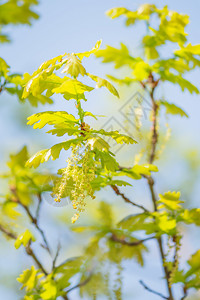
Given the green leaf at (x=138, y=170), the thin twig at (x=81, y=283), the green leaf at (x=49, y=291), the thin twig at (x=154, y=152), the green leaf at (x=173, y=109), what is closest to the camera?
the green leaf at (x=138, y=170)

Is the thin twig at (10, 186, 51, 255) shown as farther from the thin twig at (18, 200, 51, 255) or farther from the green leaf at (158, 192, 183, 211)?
the green leaf at (158, 192, 183, 211)

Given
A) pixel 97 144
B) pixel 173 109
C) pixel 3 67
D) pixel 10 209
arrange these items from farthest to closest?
pixel 173 109 → pixel 10 209 → pixel 3 67 → pixel 97 144

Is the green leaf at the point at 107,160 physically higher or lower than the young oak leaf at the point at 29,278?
higher

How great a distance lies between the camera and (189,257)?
1699 millimetres

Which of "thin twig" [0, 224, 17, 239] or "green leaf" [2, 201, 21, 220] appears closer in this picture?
"thin twig" [0, 224, 17, 239]

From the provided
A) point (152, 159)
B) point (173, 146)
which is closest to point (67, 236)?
point (152, 159)

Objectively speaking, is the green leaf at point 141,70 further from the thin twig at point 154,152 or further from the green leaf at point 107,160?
the green leaf at point 107,160

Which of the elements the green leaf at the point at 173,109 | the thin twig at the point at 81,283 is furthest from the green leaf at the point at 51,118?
the green leaf at the point at 173,109

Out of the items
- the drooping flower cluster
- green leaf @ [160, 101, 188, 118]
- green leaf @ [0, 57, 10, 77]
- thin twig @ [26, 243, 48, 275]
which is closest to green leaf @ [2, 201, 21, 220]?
thin twig @ [26, 243, 48, 275]

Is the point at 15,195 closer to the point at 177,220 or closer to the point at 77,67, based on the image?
the point at 177,220

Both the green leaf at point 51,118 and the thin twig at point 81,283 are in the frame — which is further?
the thin twig at point 81,283

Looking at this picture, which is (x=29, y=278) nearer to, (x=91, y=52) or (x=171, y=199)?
(x=171, y=199)

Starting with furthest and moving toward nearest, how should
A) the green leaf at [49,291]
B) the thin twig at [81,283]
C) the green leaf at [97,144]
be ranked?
1. the thin twig at [81,283]
2. the green leaf at [49,291]
3. the green leaf at [97,144]

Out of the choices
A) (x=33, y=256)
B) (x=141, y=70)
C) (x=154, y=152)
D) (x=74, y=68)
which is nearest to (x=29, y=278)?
(x=33, y=256)
